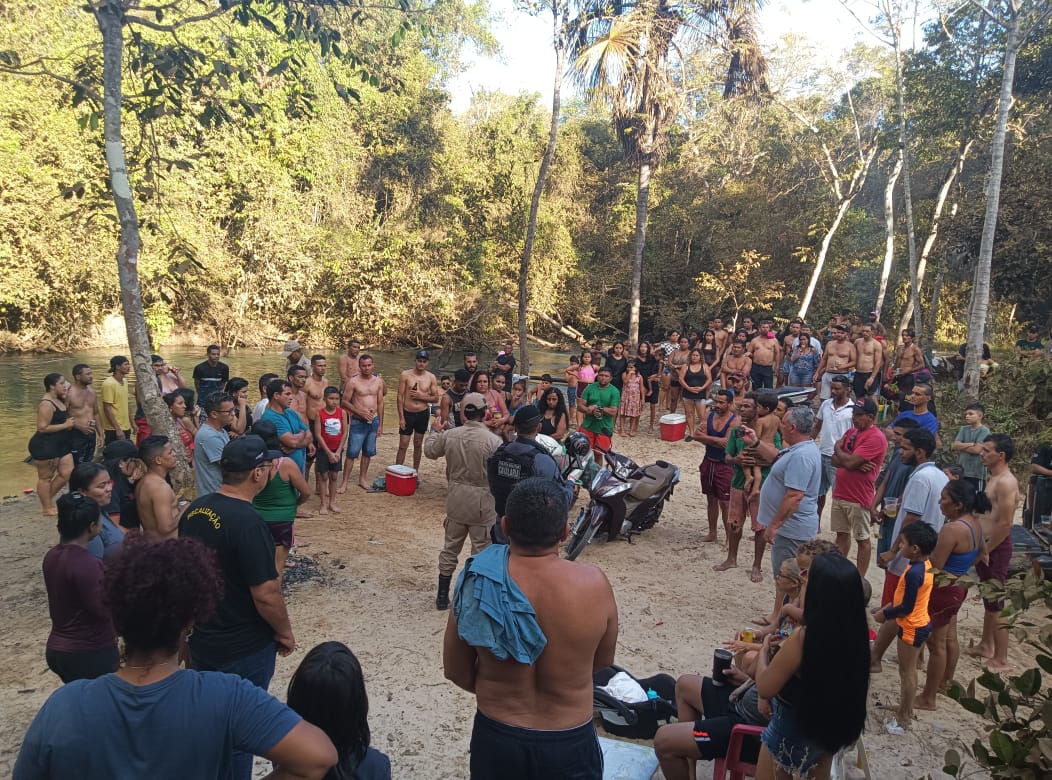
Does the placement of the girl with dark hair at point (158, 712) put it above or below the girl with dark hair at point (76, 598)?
above

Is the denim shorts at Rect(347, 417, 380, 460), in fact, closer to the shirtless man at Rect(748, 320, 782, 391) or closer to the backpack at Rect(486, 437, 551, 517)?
the backpack at Rect(486, 437, 551, 517)

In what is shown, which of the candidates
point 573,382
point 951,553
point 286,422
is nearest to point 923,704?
point 951,553

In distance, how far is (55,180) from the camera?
1741cm

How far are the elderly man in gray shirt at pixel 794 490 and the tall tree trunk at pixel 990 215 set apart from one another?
8.40m

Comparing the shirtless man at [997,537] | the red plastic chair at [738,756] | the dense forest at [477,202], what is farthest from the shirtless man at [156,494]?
the dense forest at [477,202]

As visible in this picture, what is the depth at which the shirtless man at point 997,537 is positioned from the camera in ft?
16.2

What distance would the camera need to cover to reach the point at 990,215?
37.7 ft

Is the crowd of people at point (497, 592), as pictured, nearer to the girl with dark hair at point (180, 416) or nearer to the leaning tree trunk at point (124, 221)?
the girl with dark hair at point (180, 416)

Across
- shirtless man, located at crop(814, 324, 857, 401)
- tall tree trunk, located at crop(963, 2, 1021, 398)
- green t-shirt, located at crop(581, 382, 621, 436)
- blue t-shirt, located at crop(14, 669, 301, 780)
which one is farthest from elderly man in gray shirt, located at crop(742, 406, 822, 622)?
tall tree trunk, located at crop(963, 2, 1021, 398)

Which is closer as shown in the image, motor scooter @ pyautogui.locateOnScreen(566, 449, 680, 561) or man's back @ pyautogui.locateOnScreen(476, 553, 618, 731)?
man's back @ pyautogui.locateOnScreen(476, 553, 618, 731)

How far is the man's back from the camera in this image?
249cm

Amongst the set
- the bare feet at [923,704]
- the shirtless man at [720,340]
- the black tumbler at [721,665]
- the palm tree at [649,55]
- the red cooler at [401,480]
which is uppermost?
the palm tree at [649,55]

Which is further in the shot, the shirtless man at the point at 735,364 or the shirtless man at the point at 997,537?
the shirtless man at the point at 735,364

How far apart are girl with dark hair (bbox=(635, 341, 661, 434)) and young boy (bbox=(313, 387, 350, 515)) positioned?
256 inches
